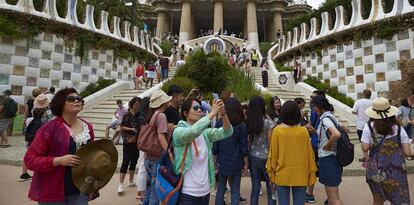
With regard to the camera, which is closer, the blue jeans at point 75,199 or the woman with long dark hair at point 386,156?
the blue jeans at point 75,199

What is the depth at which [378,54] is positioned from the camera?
11.2 meters

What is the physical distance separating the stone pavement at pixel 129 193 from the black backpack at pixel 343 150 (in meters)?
1.22

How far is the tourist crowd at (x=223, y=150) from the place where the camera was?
2.25 m

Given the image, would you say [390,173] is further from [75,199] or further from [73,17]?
[73,17]

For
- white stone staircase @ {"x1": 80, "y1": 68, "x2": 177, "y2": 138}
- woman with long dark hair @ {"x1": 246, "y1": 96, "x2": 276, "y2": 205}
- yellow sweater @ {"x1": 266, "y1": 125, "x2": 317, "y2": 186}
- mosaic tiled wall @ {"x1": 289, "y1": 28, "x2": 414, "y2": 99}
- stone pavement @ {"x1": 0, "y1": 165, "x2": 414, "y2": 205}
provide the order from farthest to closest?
mosaic tiled wall @ {"x1": 289, "y1": 28, "x2": 414, "y2": 99} < white stone staircase @ {"x1": 80, "y1": 68, "x2": 177, "y2": 138} < stone pavement @ {"x1": 0, "y1": 165, "x2": 414, "y2": 205} < woman with long dark hair @ {"x1": 246, "y1": 96, "x2": 276, "y2": 205} < yellow sweater @ {"x1": 266, "y1": 125, "x2": 317, "y2": 186}

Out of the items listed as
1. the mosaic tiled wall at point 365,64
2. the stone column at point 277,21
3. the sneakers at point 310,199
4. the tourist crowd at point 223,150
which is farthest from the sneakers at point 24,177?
the stone column at point 277,21

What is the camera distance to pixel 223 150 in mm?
3672

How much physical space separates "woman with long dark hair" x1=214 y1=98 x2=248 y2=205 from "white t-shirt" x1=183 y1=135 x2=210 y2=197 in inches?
41.7

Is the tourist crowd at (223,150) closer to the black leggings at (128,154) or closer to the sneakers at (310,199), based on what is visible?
the sneakers at (310,199)

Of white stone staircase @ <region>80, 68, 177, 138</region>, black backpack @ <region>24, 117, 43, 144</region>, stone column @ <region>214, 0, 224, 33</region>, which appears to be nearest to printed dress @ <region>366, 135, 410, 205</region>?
black backpack @ <region>24, 117, 43, 144</region>

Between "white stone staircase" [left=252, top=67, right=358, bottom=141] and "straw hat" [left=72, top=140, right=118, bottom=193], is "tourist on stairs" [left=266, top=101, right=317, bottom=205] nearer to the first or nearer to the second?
"straw hat" [left=72, top=140, right=118, bottom=193]

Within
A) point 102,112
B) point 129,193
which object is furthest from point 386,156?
point 102,112

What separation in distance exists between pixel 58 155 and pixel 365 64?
41.0 ft

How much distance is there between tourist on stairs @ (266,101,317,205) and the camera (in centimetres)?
288
